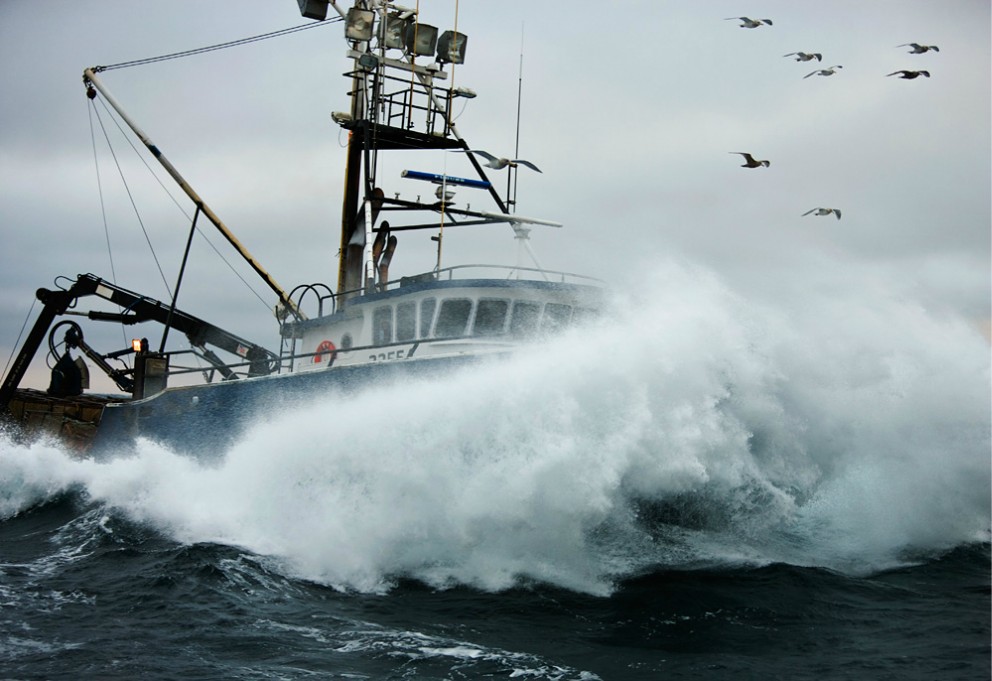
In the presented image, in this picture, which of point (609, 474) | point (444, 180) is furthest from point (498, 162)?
point (609, 474)

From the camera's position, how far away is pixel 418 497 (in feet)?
38.9

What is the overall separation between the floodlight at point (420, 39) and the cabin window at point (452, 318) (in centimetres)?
671

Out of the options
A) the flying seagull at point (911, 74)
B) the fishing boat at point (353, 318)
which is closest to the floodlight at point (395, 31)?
the fishing boat at point (353, 318)

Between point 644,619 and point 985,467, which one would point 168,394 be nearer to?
point 644,619

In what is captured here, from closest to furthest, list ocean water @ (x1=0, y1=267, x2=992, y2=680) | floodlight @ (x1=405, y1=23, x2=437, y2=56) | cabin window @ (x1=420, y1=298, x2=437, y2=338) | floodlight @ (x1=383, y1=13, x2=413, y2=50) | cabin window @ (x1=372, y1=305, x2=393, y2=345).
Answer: ocean water @ (x1=0, y1=267, x2=992, y2=680), cabin window @ (x1=420, y1=298, x2=437, y2=338), cabin window @ (x1=372, y1=305, x2=393, y2=345), floodlight @ (x1=405, y1=23, x2=437, y2=56), floodlight @ (x1=383, y1=13, x2=413, y2=50)

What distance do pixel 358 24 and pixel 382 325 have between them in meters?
6.83

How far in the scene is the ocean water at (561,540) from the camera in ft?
28.4

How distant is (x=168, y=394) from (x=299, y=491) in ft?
17.0

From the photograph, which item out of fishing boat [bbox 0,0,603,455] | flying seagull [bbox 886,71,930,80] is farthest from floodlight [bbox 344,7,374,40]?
flying seagull [bbox 886,71,930,80]

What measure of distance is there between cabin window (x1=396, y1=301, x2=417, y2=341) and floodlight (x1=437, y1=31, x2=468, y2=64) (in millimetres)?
6617

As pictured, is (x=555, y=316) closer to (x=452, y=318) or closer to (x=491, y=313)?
(x=491, y=313)

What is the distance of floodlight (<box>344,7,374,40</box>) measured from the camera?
63.5 ft

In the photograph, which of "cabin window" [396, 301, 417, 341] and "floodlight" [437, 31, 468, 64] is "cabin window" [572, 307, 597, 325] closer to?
"cabin window" [396, 301, 417, 341]

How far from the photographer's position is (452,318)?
49.1 feet
